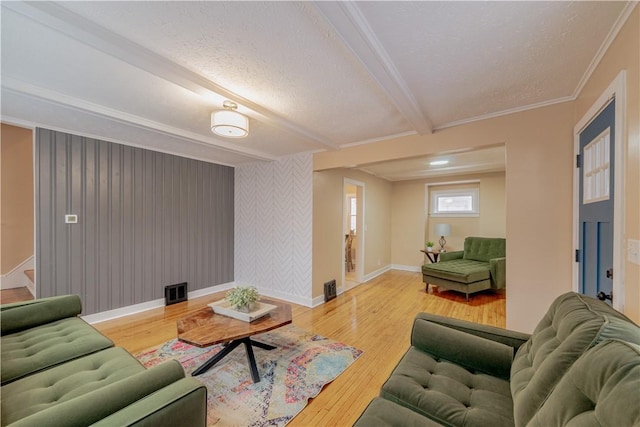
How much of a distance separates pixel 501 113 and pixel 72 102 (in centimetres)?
396

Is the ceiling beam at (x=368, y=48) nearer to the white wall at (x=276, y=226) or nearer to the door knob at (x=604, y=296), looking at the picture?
the door knob at (x=604, y=296)

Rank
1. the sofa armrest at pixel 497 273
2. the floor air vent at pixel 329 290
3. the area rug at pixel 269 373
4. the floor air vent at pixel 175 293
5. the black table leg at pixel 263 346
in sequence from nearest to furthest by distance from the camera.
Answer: the area rug at pixel 269 373 → the black table leg at pixel 263 346 → the floor air vent at pixel 175 293 → the floor air vent at pixel 329 290 → the sofa armrest at pixel 497 273

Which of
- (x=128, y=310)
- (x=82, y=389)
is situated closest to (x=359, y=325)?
(x=82, y=389)

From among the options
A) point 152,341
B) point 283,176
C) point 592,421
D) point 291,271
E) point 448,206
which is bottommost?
point 152,341

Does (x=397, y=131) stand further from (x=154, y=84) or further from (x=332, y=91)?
(x=154, y=84)

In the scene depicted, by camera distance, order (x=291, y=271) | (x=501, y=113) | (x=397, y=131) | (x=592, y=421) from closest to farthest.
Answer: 1. (x=592, y=421)
2. (x=501, y=113)
3. (x=397, y=131)
4. (x=291, y=271)

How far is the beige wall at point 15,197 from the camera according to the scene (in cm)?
404

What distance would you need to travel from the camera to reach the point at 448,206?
233 inches

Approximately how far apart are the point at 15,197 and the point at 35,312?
3723 mm

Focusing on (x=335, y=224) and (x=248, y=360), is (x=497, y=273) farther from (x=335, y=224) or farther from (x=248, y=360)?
(x=248, y=360)

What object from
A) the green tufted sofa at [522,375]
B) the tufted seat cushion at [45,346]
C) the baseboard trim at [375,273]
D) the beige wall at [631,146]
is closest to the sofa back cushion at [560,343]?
the green tufted sofa at [522,375]

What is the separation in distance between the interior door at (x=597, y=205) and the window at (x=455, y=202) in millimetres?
3790

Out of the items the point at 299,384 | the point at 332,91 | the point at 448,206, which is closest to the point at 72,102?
the point at 332,91

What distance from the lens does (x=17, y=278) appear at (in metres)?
4.19
